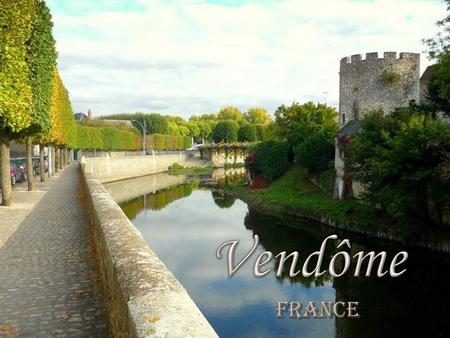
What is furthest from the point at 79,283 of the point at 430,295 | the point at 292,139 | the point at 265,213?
the point at 292,139

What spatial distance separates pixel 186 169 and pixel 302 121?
147ft

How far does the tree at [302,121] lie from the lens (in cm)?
4442

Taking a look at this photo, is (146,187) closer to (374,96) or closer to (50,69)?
(374,96)

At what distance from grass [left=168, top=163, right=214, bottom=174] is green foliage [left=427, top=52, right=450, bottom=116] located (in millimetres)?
59450

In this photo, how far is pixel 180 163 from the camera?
91312 mm

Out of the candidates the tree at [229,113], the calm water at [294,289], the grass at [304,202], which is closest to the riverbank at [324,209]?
the grass at [304,202]

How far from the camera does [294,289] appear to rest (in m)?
17.8

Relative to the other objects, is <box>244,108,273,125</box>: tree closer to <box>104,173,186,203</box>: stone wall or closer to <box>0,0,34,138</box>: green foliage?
<box>104,173,186,203</box>: stone wall

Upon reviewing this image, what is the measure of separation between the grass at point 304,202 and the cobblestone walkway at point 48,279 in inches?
613

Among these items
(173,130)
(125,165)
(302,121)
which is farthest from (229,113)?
(302,121)

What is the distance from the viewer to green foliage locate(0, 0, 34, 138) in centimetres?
1362

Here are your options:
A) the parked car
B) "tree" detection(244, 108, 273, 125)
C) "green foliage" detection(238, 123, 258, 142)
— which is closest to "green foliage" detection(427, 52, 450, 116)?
the parked car

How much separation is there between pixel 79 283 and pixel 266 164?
126ft

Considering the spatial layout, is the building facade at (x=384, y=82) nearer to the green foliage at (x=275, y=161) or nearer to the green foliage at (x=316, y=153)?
the green foliage at (x=316, y=153)
